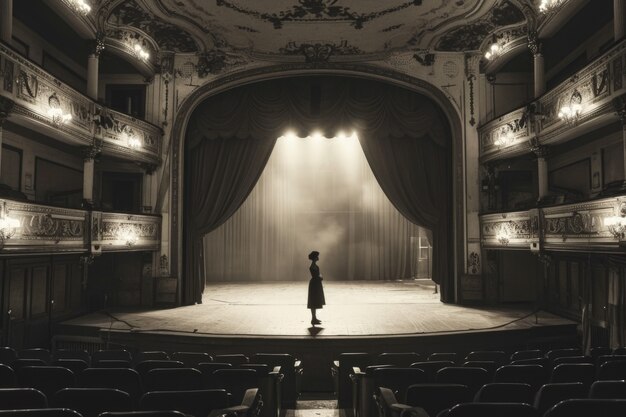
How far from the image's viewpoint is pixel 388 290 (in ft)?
46.3

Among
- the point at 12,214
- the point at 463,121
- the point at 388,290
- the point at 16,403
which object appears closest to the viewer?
the point at 16,403

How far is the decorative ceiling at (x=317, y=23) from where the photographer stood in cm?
955

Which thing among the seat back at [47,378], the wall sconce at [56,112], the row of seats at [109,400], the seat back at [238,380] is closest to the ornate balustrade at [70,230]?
the wall sconce at [56,112]

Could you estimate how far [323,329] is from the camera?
7.87 metres

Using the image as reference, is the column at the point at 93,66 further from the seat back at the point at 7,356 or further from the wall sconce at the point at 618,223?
the wall sconce at the point at 618,223

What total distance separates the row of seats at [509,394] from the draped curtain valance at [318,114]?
9154 mm

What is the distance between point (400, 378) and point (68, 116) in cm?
708

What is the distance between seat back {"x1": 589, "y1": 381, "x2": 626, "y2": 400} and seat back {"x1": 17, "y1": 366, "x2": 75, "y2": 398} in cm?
347

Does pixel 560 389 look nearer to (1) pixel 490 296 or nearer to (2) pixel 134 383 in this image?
(2) pixel 134 383

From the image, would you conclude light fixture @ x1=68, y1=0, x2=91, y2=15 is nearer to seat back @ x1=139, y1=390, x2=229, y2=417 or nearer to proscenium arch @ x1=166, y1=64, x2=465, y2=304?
proscenium arch @ x1=166, y1=64, x2=465, y2=304

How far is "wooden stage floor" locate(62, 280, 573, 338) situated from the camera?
307 inches

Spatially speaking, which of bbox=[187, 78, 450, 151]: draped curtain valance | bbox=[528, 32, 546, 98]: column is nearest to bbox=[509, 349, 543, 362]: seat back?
bbox=[528, 32, 546, 98]: column

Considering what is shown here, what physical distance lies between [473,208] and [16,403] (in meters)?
10.0

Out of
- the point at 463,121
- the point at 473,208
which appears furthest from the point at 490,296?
the point at 463,121
